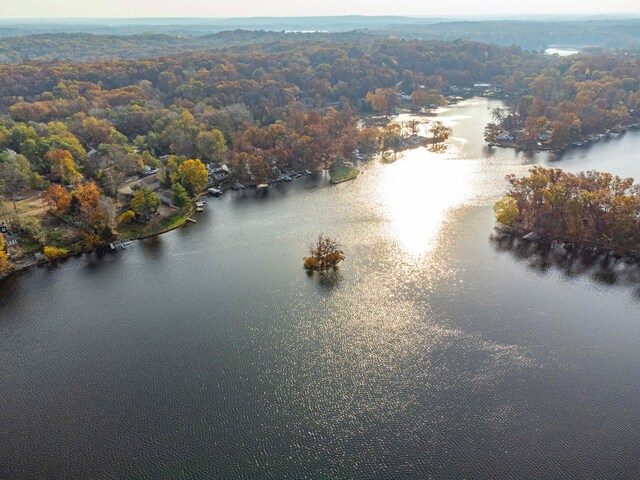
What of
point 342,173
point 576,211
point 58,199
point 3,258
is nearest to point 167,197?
point 58,199

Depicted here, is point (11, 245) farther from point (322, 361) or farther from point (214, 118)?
point (214, 118)

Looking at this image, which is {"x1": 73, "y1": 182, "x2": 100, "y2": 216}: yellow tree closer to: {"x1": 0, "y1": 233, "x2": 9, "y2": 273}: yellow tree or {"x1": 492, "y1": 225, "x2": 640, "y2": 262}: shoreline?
{"x1": 0, "y1": 233, "x2": 9, "y2": 273}: yellow tree

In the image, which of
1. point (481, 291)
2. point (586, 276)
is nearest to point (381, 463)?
point (481, 291)

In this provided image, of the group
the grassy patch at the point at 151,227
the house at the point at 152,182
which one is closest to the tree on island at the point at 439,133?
the house at the point at 152,182

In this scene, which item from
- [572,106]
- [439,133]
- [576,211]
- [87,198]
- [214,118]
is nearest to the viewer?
[576,211]

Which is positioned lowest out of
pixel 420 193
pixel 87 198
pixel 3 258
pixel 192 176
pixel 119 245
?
pixel 420 193

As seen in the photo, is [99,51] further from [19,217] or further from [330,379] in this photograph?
[330,379]

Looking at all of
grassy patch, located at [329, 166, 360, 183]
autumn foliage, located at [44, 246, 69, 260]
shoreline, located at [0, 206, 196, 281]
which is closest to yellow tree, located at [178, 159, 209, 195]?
shoreline, located at [0, 206, 196, 281]
